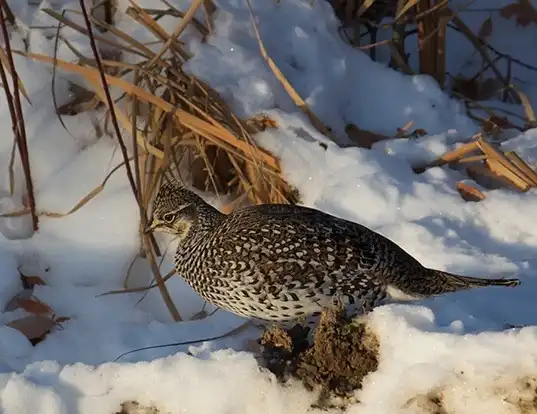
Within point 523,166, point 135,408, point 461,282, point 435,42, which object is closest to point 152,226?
point 135,408

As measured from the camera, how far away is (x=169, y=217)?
3648 mm

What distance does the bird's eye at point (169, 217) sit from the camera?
12.0 feet

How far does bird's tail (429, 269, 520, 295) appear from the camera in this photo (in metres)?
3.21

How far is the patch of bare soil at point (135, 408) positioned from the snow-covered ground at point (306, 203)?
0.02m

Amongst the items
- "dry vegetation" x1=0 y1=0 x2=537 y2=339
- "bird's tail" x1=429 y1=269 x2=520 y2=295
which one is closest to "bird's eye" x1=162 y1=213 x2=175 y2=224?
"dry vegetation" x1=0 y1=0 x2=537 y2=339

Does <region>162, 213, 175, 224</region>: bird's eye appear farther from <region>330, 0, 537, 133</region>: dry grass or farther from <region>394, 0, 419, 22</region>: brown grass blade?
<region>394, 0, 419, 22</region>: brown grass blade

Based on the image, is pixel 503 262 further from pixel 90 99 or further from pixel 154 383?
pixel 90 99

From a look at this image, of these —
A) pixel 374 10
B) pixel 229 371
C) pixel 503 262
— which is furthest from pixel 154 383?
pixel 374 10

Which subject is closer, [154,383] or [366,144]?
[154,383]

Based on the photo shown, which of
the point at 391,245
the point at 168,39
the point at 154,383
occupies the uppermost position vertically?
the point at 168,39

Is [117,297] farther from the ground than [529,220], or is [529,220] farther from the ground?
[529,220]

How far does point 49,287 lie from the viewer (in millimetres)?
3887

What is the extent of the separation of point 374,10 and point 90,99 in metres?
1.48

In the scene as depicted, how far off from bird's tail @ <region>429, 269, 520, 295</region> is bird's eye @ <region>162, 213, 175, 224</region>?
0.95 metres
